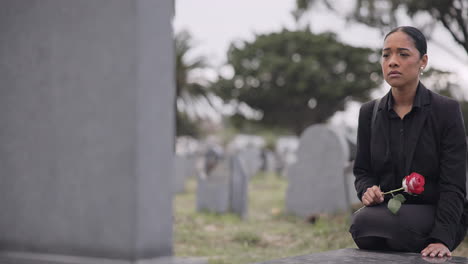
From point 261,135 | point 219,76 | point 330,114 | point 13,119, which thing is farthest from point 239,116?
point 13,119

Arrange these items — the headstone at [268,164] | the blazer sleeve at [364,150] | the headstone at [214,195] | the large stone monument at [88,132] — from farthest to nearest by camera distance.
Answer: the headstone at [268,164] → the headstone at [214,195] → the blazer sleeve at [364,150] → the large stone monument at [88,132]

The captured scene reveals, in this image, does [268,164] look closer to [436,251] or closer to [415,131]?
[415,131]

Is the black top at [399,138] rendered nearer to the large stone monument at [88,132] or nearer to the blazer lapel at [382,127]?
the blazer lapel at [382,127]

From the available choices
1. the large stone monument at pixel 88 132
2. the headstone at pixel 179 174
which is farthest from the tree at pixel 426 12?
the large stone monument at pixel 88 132

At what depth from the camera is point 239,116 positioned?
116ft

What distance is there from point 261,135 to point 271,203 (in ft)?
135

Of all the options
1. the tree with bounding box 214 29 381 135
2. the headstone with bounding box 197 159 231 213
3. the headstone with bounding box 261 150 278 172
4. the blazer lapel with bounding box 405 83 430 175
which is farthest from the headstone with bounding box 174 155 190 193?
the tree with bounding box 214 29 381 135

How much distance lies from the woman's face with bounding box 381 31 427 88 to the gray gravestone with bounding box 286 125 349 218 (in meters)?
4.96

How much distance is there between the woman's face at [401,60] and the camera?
2457 millimetres

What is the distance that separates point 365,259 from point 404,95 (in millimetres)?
789

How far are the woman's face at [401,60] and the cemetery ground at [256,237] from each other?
224 cm

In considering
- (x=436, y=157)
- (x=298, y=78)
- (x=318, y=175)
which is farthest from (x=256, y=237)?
(x=298, y=78)

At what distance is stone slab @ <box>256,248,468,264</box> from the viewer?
218 centimetres

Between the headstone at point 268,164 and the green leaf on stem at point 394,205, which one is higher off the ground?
the green leaf on stem at point 394,205
